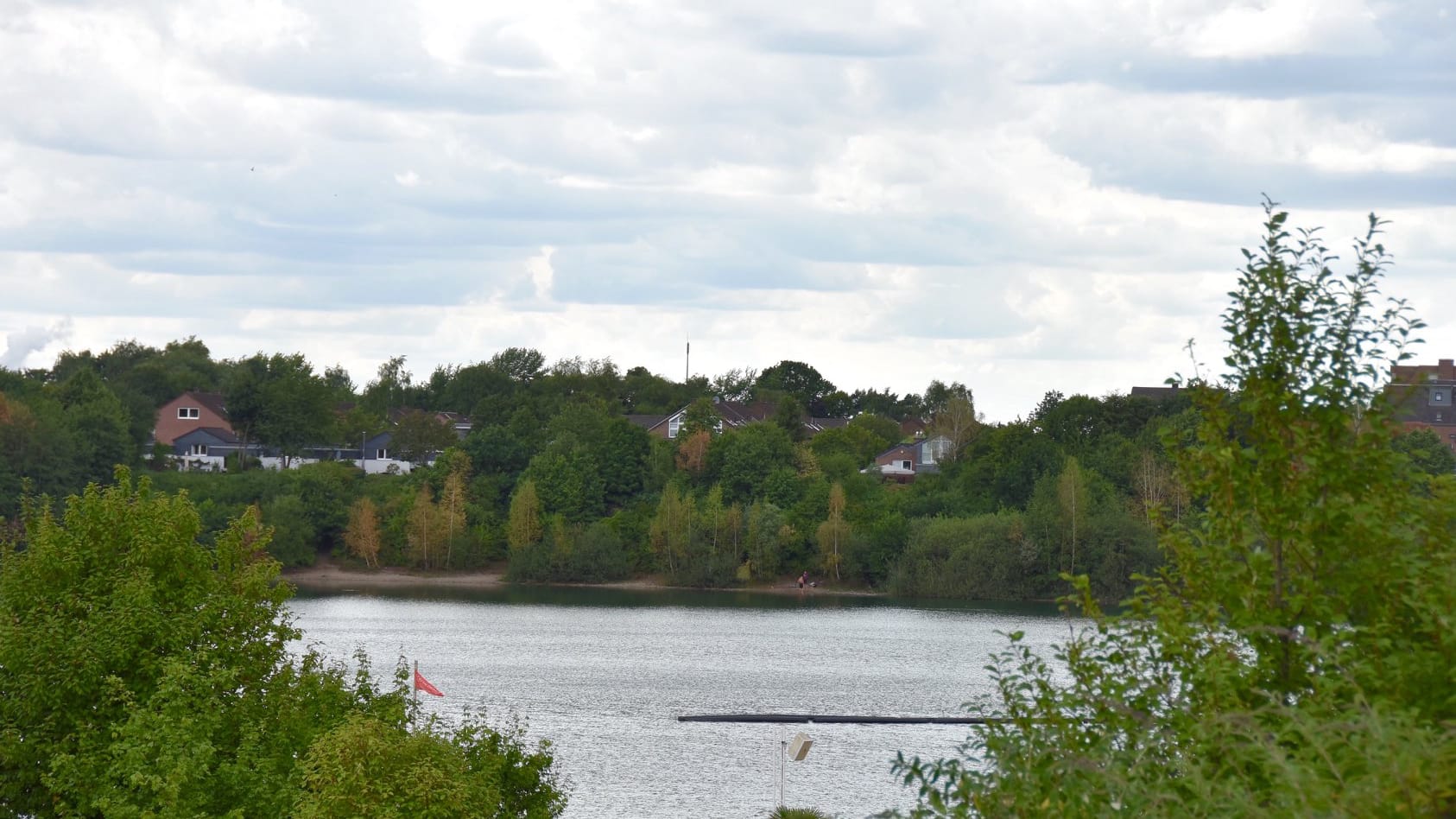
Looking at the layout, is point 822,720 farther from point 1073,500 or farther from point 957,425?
point 957,425

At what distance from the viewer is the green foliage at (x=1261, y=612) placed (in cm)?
891

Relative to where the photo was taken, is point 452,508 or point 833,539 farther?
point 452,508

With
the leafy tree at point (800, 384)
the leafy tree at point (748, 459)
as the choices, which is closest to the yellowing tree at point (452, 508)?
the leafy tree at point (748, 459)

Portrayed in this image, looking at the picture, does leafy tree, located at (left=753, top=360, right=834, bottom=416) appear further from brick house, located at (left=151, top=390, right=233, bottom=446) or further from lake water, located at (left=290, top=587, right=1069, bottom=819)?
lake water, located at (left=290, top=587, right=1069, bottom=819)

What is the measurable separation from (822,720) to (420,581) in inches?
2408

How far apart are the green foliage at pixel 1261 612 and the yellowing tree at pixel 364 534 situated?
3979 inches

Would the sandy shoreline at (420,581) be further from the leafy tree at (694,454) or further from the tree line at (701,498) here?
the leafy tree at (694,454)

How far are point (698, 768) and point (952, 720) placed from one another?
41.0 feet

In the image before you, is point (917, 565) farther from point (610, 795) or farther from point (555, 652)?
point (610, 795)

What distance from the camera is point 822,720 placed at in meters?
51.6

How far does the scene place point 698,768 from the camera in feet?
141

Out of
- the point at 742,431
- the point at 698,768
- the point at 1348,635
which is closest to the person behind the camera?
the point at 1348,635

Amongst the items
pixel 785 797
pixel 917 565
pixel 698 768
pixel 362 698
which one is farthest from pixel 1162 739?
pixel 917 565

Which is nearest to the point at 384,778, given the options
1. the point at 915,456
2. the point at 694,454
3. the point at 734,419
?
the point at 694,454
